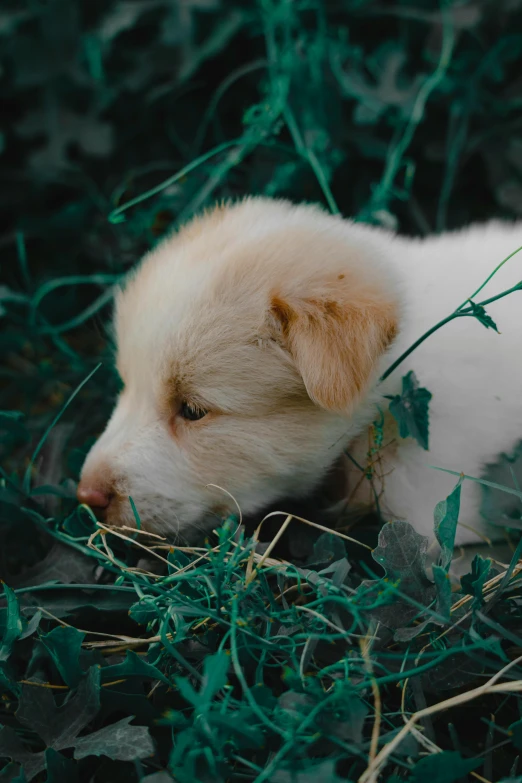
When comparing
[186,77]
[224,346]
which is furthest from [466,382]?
[186,77]

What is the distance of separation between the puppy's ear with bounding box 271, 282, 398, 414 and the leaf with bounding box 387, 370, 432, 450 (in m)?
0.10

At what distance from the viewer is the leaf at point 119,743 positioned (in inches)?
51.6

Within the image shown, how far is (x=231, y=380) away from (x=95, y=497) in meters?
0.45

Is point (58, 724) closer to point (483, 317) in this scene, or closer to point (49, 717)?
point (49, 717)

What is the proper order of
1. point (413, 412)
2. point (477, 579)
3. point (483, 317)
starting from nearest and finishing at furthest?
point (477, 579), point (483, 317), point (413, 412)

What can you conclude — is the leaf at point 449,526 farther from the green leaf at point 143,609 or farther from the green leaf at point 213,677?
the green leaf at point 143,609

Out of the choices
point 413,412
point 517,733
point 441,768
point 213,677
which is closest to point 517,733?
point 517,733

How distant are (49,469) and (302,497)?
789 millimetres

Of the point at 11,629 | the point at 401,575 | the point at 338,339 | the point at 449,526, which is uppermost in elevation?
the point at 338,339

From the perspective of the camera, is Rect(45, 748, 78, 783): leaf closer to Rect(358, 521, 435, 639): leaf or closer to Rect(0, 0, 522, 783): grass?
Rect(0, 0, 522, 783): grass

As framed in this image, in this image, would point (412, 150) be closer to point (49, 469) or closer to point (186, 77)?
point (186, 77)

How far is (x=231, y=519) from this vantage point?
5.65ft

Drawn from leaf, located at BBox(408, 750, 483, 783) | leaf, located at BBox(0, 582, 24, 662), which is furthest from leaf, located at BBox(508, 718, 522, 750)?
leaf, located at BBox(0, 582, 24, 662)

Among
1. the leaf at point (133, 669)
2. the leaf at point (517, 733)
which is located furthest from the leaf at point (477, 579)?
the leaf at point (133, 669)
